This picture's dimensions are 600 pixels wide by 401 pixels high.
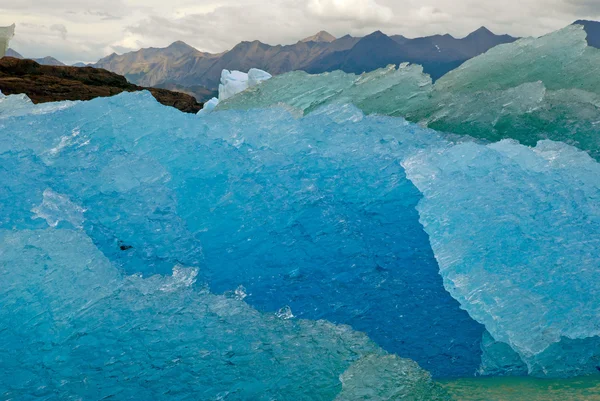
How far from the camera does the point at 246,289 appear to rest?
5.77m

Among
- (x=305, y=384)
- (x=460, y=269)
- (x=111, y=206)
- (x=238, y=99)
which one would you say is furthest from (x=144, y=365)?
(x=238, y=99)

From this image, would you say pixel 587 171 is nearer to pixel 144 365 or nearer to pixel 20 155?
pixel 144 365

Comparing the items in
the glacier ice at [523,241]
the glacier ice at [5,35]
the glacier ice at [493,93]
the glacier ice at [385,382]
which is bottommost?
the glacier ice at [385,382]

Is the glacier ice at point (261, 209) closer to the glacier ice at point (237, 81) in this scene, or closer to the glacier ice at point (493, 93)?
the glacier ice at point (493, 93)

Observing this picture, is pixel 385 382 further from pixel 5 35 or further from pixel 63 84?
pixel 63 84

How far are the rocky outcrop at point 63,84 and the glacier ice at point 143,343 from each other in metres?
21.8

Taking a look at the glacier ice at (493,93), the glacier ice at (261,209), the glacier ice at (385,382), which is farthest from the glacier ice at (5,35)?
the glacier ice at (385,382)

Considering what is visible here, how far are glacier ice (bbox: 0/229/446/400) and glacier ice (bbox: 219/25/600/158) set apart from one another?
4.07 m

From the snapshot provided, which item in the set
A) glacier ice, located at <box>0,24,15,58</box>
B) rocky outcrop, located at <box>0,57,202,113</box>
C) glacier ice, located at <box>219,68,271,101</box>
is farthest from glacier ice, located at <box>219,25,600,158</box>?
rocky outcrop, located at <box>0,57,202,113</box>

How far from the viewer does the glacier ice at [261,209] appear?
223 inches

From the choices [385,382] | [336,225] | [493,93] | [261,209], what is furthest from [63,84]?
[385,382]

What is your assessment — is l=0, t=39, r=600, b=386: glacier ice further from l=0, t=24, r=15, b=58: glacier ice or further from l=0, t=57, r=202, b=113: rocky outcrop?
l=0, t=57, r=202, b=113: rocky outcrop

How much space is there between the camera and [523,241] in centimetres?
532

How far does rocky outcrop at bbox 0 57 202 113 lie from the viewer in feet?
86.6
